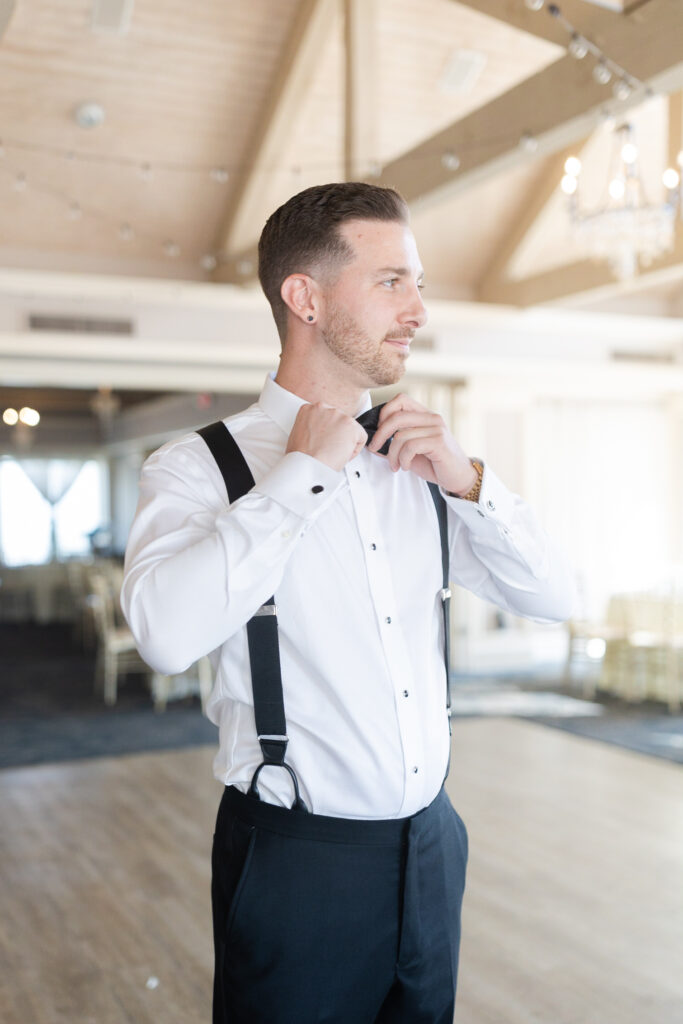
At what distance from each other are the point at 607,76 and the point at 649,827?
3324 mm

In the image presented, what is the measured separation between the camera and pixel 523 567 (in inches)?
58.0

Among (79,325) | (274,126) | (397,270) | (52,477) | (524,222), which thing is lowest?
(397,270)

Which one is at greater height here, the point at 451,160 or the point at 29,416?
the point at 451,160

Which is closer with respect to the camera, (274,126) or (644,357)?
(274,126)

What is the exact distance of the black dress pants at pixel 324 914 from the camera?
1327 millimetres

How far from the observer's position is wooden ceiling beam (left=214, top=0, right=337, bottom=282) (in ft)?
20.2

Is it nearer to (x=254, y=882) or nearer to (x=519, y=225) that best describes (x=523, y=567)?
(x=254, y=882)

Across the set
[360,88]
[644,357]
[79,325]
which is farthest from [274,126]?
[644,357]

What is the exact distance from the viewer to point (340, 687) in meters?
1.34

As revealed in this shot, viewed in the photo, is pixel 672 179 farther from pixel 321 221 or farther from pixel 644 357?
pixel 644 357

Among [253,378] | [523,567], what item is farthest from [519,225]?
[523,567]

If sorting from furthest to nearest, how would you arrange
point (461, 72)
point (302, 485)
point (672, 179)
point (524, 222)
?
point (524, 222) < point (461, 72) < point (672, 179) < point (302, 485)

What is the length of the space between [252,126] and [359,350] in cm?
607

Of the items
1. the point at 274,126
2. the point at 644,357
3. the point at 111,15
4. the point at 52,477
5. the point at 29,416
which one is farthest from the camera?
the point at 52,477
